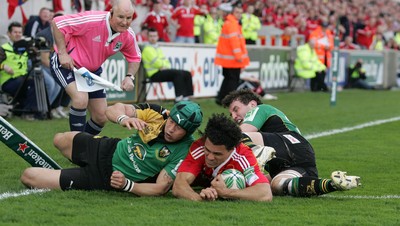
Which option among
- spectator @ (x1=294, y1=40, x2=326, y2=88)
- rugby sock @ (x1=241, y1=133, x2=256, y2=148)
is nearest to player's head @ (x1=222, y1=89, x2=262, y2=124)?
rugby sock @ (x1=241, y1=133, x2=256, y2=148)

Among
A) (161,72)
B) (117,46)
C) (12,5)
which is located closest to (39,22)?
(12,5)

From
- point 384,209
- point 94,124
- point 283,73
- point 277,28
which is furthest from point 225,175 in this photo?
point 277,28

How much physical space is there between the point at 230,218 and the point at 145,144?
127 centimetres

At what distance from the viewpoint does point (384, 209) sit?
732 cm

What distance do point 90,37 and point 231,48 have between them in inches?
362

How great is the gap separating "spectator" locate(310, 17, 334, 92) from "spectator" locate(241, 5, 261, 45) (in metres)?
2.18

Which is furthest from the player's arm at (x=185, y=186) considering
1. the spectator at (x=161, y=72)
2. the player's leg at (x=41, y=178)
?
the spectator at (x=161, y=72)

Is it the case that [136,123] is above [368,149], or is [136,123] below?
above

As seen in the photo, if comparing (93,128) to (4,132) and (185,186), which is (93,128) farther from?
(185,186)

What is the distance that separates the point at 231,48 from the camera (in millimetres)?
18875

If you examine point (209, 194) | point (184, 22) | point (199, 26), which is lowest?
point (199, 26)

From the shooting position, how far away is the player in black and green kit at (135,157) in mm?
7406

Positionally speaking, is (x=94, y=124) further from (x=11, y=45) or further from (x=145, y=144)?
(x=11, y=45)

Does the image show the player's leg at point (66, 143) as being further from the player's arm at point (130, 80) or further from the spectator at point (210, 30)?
the spectator at point (210, 30)
